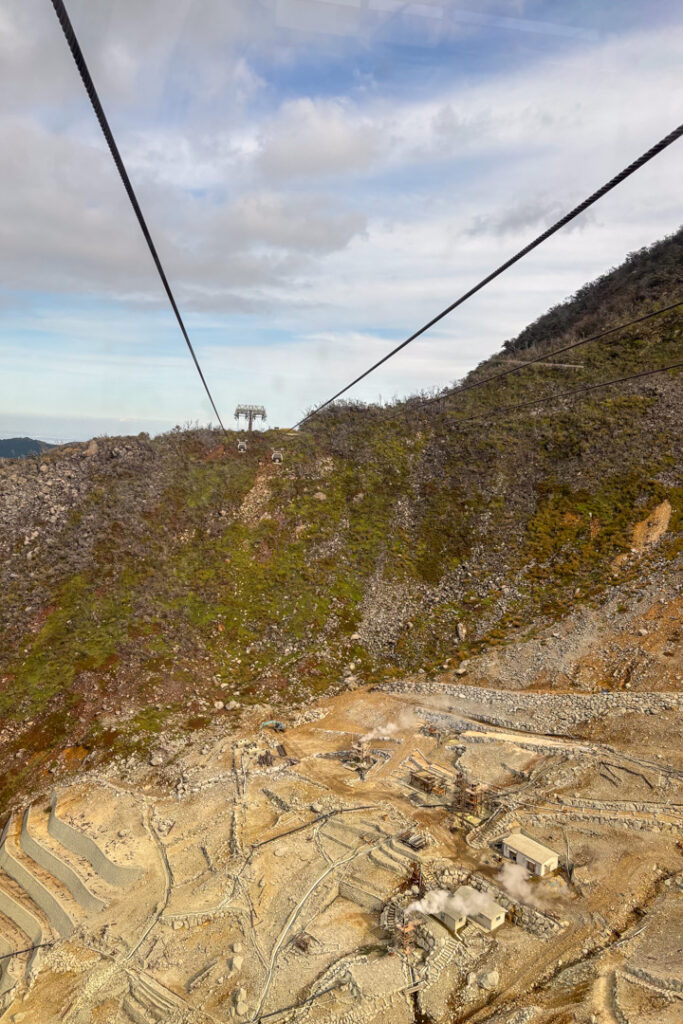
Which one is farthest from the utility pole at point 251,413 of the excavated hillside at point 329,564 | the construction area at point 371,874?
the construction area at point 371,874

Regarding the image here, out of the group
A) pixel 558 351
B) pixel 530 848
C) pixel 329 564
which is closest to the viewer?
pixel 530 848

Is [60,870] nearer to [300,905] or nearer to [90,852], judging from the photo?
[90,852]

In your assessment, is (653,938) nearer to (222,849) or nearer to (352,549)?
(222,849)

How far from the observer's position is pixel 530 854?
16.6m

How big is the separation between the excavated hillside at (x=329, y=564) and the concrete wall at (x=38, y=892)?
2851 millimetres

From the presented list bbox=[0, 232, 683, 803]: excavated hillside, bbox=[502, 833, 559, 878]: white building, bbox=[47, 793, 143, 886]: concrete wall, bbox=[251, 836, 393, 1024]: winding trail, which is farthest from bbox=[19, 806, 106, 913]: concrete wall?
bbox=[502, 833, 559, 878]: white building

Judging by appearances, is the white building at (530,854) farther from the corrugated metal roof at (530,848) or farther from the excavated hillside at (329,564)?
the excavated hillside at (329,564)

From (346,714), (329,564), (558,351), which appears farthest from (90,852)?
(558,351)

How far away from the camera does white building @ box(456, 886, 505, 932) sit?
14.9 metres

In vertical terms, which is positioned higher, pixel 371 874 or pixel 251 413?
pixel 251 413

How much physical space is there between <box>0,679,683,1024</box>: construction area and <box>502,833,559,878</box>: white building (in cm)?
7

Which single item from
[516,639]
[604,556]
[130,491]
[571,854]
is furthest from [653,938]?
[130,491]

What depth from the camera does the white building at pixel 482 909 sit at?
1485 cm

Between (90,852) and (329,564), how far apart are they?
58.4ft
